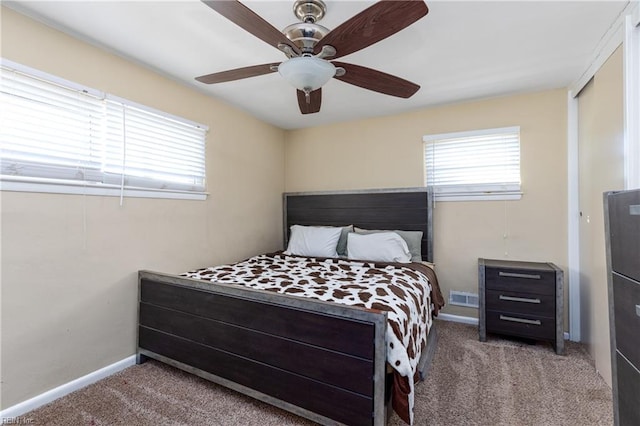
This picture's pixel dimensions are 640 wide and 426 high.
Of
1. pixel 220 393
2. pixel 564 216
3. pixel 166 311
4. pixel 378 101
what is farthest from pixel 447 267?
pixel 166 311

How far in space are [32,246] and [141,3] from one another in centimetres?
154

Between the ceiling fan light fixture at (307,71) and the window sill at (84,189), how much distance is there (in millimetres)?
1517

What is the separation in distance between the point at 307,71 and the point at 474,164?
226cm

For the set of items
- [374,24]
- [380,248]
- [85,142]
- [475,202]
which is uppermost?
[374,24]

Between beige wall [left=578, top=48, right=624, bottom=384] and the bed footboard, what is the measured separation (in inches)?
69.9

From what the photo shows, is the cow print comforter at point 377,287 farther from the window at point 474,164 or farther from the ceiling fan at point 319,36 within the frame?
the ceiling fan at point 319,36

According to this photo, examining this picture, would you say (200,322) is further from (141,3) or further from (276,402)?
(141,3)

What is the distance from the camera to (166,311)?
213cm

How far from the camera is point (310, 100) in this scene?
2.07 m

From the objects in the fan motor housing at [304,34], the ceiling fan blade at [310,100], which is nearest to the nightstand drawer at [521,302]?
the ceiling fan blade at [310,100]

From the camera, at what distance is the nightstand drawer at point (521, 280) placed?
2445 mm

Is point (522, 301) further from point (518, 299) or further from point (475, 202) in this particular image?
point (475, 202)

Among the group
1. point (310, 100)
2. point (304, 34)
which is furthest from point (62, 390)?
point (304, 34)

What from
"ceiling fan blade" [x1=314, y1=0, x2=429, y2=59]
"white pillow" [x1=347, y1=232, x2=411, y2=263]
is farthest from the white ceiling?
"white pillow" [x1=347, y1=232, x2=411, y2=263]
